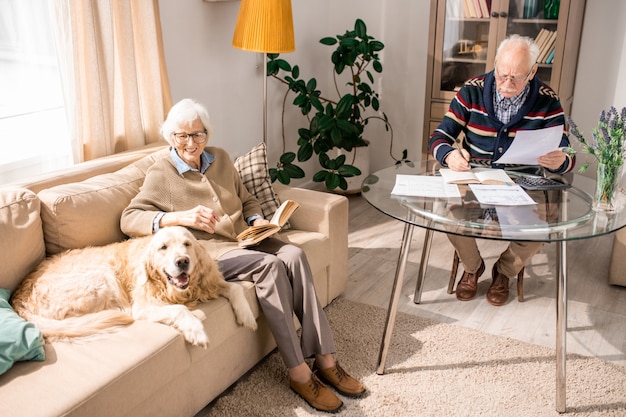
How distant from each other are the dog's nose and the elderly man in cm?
116

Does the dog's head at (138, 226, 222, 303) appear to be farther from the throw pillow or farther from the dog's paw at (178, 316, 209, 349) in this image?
the throw pillow

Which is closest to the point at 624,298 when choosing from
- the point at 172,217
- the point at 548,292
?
the point at 548,292

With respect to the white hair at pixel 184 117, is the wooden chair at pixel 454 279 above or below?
below

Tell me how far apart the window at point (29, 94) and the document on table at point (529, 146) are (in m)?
1.79

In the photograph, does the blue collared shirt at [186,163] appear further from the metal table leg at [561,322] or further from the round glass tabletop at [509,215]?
the metal table leg at [561,322]

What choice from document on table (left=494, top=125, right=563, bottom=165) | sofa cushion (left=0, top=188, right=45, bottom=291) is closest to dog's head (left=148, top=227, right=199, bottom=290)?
sofa cushion (left=0, top=188, right=45, bottom=291)

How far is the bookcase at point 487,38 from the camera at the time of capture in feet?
11.6

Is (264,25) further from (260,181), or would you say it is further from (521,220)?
(521,220)

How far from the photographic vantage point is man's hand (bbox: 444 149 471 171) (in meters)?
2.48

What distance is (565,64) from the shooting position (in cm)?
355

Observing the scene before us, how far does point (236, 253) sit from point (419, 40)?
259cm

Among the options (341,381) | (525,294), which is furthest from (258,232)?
(525,294)

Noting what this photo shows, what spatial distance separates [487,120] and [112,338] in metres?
1.78

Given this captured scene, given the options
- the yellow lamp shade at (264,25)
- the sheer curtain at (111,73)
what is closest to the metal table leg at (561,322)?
the yellow lamp shade at (264,25)
